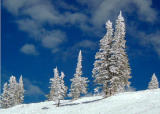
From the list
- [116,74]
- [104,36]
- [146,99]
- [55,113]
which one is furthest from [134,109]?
[104,36]

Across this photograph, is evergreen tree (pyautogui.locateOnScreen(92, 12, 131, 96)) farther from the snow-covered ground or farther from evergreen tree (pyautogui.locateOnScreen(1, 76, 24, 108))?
evergreen tree (pyautogui.locateOnScreen(1, 76, 24, 108))

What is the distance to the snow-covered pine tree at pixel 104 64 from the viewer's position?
42.5m

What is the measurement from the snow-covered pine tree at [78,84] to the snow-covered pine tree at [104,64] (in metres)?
26.4

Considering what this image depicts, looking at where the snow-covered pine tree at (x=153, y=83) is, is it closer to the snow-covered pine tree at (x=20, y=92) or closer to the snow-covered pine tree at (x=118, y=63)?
the snow-covered pine tree at (x=118, y=63)

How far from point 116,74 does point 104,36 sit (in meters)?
6.81

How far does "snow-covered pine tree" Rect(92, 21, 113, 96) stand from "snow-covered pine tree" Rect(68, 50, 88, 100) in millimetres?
26424

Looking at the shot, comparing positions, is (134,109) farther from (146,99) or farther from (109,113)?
(146,99)

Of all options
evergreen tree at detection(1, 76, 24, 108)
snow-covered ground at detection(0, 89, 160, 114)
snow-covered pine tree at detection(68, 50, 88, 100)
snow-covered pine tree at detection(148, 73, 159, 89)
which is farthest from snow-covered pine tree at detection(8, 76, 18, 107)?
snow-covered ground at detection(0, 89, 160, 114)

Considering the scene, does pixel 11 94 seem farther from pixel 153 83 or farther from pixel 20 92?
pixel 153 83

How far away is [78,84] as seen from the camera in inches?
2746

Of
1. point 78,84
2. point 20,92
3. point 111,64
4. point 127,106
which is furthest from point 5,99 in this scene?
point 127,106

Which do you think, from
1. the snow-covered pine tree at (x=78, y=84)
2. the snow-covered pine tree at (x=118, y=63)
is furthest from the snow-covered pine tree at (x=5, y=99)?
the snow-covered pine tree at (x=118, y=63)

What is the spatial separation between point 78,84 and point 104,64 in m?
28.2

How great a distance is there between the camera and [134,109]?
24.9 meters
